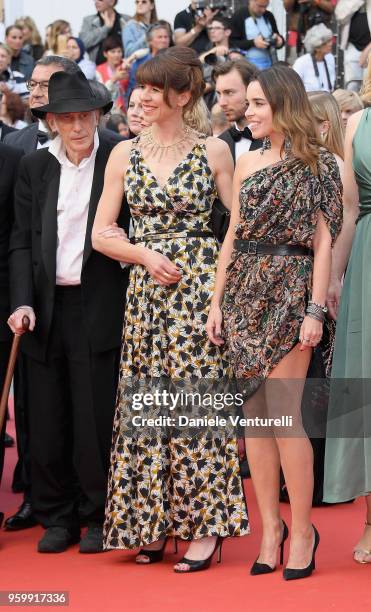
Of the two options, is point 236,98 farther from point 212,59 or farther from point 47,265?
point 212,59

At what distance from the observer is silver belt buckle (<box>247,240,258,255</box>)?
15.8 feet

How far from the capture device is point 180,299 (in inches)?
201

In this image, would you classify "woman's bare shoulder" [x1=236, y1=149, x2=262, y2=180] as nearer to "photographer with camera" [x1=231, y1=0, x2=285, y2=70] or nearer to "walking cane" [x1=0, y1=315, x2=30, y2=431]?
"walking cane" [x1=0, y1=315, x2=30, y2=431]

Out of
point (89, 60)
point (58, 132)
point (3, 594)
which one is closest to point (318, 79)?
point (89, 60)

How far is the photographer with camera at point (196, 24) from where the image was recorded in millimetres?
12891

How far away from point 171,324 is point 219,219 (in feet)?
1.64

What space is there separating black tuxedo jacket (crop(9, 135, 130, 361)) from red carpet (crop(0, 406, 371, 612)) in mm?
955

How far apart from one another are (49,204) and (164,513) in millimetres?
1529

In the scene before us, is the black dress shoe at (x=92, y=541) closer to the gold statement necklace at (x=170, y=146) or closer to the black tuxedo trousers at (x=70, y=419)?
the black tuxedo trousers at (x=70, y=419)

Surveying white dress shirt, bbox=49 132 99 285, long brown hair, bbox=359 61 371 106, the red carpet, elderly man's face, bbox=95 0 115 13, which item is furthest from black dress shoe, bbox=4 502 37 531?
elderly man's face, bbox=95 0 115 13

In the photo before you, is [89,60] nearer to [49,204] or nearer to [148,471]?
[49,204]

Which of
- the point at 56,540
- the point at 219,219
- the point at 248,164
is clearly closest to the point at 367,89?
the point at 248,164

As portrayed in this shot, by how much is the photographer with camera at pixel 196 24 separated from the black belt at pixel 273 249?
8.19m

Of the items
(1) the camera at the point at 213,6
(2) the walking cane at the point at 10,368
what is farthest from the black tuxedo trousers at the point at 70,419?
(1) the camera at the point at 213,6
